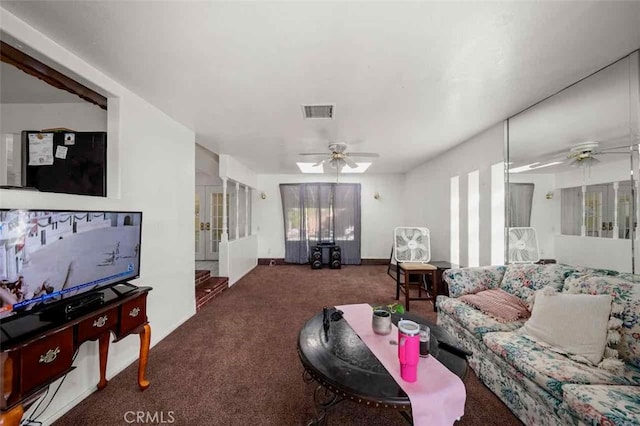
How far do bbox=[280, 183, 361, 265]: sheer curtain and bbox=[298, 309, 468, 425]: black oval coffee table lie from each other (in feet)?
14.3

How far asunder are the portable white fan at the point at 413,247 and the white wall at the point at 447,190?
418mm

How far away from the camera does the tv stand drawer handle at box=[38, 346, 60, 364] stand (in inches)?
43.5

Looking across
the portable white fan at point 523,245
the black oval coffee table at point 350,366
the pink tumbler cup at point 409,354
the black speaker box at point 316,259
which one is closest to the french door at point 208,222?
the black speaker box at point 316,259

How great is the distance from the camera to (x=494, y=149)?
2.91 metres

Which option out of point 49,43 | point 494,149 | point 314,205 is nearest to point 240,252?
point 314,205

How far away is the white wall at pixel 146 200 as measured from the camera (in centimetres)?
151

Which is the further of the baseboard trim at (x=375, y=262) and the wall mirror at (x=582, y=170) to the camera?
the baseboard trim at (x=375, y=262)

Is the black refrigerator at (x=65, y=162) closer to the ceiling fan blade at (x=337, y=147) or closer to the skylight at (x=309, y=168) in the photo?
the ceiling fan blade at (x=337, y=147)

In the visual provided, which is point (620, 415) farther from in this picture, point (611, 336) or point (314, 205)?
point (314, 205)

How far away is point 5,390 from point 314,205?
17.4ft

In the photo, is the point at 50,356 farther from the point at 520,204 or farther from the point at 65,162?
the point at 520,204

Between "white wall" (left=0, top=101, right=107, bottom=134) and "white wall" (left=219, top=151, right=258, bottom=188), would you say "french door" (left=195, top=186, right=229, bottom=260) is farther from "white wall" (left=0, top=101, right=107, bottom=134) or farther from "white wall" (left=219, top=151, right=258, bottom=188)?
"white wall" (left=0, top=101, right=107, bottom=134)

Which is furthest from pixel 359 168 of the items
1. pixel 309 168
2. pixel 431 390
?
pixel 431 390

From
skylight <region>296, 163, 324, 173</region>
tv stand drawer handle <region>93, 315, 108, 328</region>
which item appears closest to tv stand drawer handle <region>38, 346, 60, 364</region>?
tv stand drawer handle <region>93, 315, 108, 328</region>
